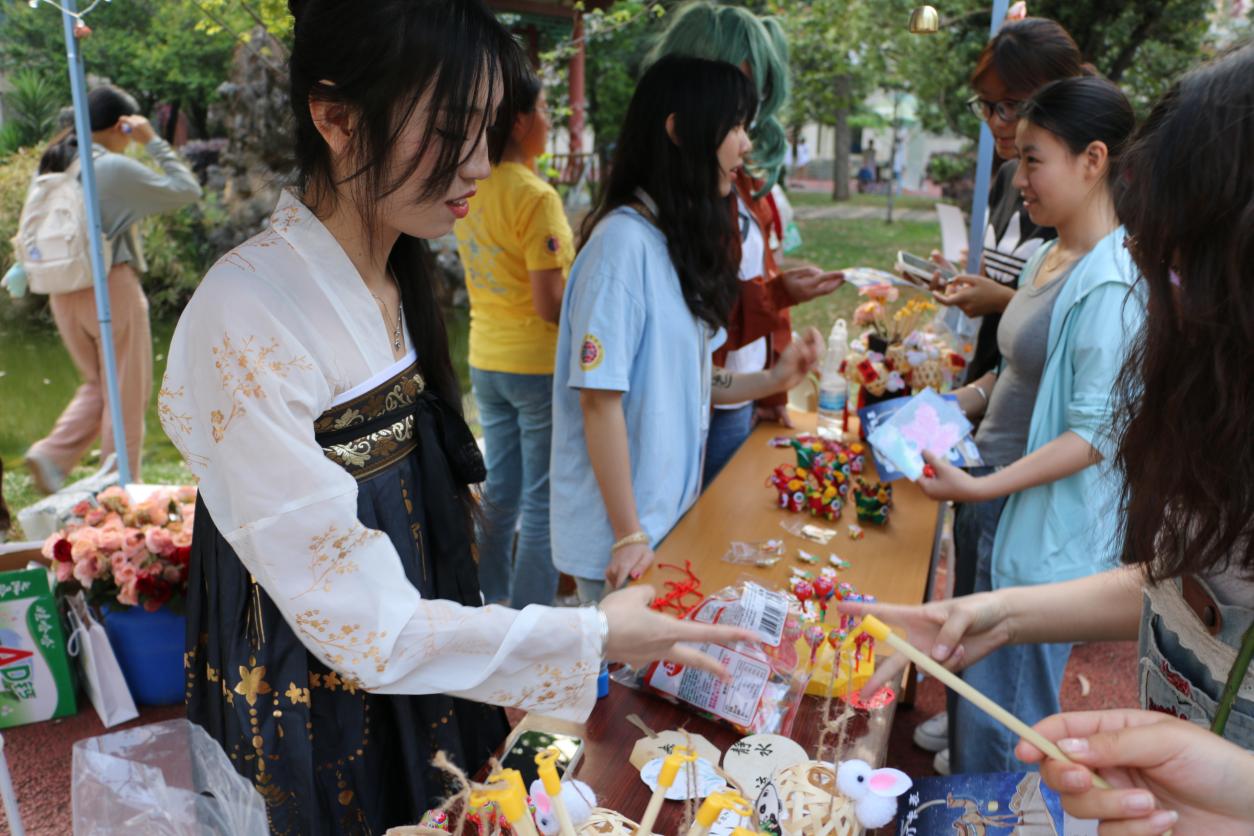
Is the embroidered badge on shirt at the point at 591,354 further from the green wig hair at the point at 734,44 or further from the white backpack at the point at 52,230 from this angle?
the white backpack at the point at 52,230

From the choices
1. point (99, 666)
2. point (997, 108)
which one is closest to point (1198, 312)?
point (997, 108)

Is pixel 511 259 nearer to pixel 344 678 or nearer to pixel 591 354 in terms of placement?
pixel 591 354

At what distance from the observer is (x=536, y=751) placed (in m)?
1.23

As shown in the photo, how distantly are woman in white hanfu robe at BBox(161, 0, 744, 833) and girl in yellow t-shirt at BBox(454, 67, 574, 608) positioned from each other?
168 centimetres

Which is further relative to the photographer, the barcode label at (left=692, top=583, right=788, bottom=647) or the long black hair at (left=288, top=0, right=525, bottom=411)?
the barcode label at (left=692, top=583, right=788, bottom=647)

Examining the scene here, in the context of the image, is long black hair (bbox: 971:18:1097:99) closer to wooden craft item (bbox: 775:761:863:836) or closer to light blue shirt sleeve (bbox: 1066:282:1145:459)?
light blue shirt sleeve (bbox: 1066:282:1145:459)

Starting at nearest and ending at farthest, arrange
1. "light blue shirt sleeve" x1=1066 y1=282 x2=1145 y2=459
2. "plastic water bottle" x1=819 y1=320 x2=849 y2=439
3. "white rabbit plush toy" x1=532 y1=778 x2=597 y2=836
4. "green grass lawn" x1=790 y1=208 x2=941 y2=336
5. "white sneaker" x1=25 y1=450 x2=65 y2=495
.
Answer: "white rabbit plush toy" x1=532 y1=778 x2=597 y2=836
"light blue shirt sleeve" x1=1066 y1=282 x2=1145 y2=459
"plastic water bottle" x1=819 y1=320 x2=849 y2=439
"white sneaker" x1=25 y1=450 x2=65 y2=495
"green grass lawn" x1=790 y1=208 x2=941 y2=336

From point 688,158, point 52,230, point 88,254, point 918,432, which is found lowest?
point 918,432

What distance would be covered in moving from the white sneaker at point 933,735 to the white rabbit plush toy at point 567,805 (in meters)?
2.12

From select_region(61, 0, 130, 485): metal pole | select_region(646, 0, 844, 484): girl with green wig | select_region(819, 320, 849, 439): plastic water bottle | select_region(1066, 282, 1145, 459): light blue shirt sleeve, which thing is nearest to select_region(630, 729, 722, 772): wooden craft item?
select_region(1066, 282, 1145, 459): light blue shirt sleeve

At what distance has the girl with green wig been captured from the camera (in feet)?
7.93

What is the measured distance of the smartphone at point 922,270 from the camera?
2.70 meters

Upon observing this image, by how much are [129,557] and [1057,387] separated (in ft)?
8.73

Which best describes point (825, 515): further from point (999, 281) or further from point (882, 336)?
point (999, 281)
